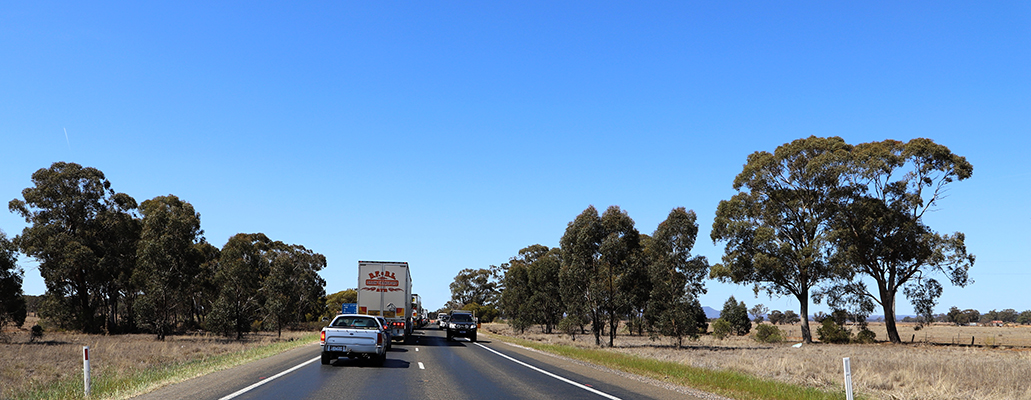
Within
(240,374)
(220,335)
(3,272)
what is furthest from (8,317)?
(240,374)

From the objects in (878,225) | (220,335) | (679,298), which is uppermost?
(878,225)

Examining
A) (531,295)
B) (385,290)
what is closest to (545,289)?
(531,295)

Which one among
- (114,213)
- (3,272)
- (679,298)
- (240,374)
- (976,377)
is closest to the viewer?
(240,374)

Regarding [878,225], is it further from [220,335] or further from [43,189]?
[43,189]

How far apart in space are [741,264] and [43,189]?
176 feet

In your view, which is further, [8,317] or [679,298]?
[8,317]

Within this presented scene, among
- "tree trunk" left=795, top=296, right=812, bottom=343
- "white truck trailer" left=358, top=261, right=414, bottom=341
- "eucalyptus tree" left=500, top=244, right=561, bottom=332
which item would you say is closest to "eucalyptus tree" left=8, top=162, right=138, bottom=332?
"white truck trailer" left=358, top=261, right=414, bottom=341

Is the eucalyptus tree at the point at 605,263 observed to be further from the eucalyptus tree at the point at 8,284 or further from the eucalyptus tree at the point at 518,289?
the eucalyptus tree at the point at 8,284

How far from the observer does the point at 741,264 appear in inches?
1801

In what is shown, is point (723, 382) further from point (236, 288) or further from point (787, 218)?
point (236, 288)

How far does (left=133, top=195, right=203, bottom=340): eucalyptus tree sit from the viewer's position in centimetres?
4684

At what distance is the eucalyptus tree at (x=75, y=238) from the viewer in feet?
159

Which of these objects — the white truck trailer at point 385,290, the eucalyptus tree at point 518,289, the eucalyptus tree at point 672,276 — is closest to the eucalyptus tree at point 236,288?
the white truck trailer at point 385,290

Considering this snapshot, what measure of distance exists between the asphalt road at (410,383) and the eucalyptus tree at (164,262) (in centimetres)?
3279
